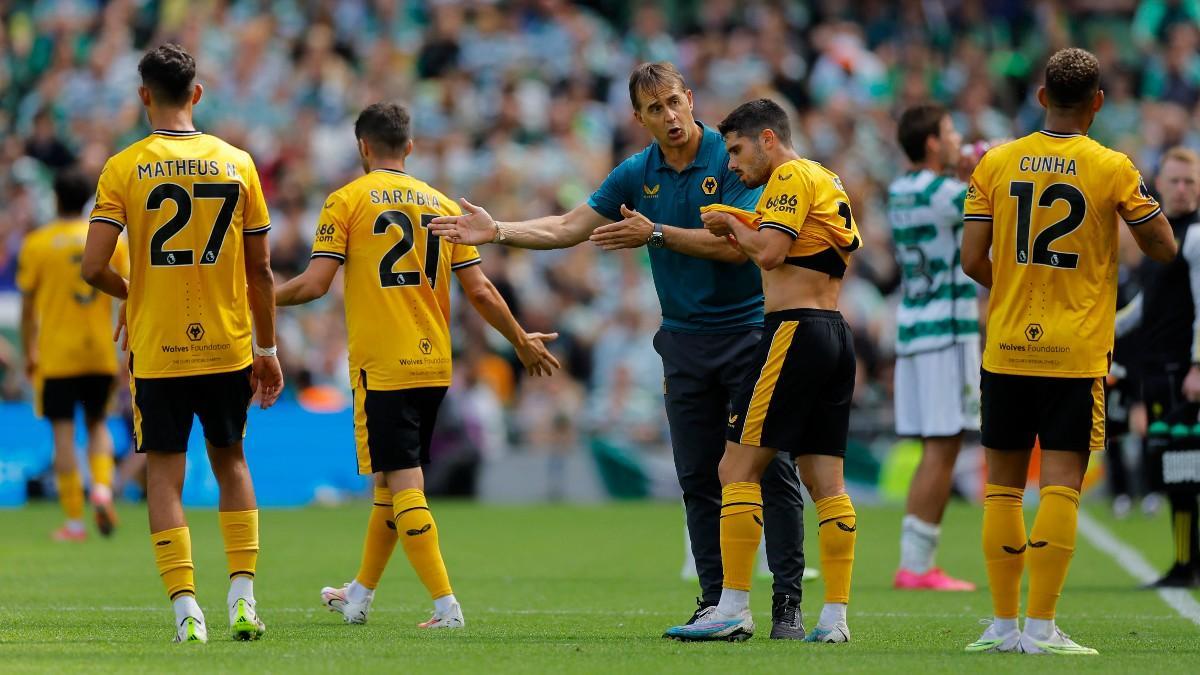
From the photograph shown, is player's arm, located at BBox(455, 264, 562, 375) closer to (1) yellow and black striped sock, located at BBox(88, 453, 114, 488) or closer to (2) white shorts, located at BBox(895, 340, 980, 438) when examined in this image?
(2) white shorts, located at BBox(895, 340, 980, 438)

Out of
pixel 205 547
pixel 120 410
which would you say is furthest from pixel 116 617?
pixel 120 410

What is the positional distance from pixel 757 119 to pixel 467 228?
140 cm

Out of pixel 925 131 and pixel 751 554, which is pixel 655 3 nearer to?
pixel 925 131

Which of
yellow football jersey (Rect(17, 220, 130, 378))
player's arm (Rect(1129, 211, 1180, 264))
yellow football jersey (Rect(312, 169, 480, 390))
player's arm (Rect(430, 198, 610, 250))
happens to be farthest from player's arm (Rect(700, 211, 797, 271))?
yellow football jersey (Rect(17, 220, 130, 378))

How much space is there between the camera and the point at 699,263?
8039mm

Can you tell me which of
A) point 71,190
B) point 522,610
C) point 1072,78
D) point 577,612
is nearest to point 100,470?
point 71,190

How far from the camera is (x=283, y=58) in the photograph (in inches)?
934

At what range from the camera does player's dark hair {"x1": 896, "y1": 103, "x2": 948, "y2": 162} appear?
10.5 m

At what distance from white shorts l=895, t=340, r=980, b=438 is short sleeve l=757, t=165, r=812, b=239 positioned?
3.63 meters

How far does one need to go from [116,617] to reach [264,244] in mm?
2172

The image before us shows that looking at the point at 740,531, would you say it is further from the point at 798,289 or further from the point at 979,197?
the point at 979,197

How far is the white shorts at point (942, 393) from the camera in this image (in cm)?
1059

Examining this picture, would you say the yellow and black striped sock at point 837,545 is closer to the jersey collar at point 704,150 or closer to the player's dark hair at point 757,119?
the player's dark hair at point 757,119

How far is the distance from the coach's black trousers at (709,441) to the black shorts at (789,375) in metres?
0.49
